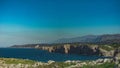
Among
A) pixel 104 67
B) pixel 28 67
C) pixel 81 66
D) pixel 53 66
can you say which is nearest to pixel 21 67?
pixel 28 67

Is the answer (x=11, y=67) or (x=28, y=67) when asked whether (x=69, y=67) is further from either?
(x=11, y=67)

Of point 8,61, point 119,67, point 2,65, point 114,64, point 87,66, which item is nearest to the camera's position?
point 119,67

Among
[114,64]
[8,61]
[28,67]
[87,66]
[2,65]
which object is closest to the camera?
[114,64]

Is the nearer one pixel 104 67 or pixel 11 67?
pixel 104 67

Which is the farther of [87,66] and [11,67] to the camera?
[11,67]

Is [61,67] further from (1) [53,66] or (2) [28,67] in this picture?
(2) [28,67]

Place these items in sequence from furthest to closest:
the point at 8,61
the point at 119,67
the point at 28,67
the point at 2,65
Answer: the point at 8,61, the point at 2,65, the point at 28,67, the point at 119,67

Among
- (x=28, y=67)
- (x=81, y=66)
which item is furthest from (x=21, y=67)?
(x=81, y=66)

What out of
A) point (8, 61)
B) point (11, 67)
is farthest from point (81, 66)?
point (8, 61)

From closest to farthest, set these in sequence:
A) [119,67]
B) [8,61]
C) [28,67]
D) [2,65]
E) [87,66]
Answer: [119,67]
[87,66]
[28,67]
[2,65]
[8,61]
